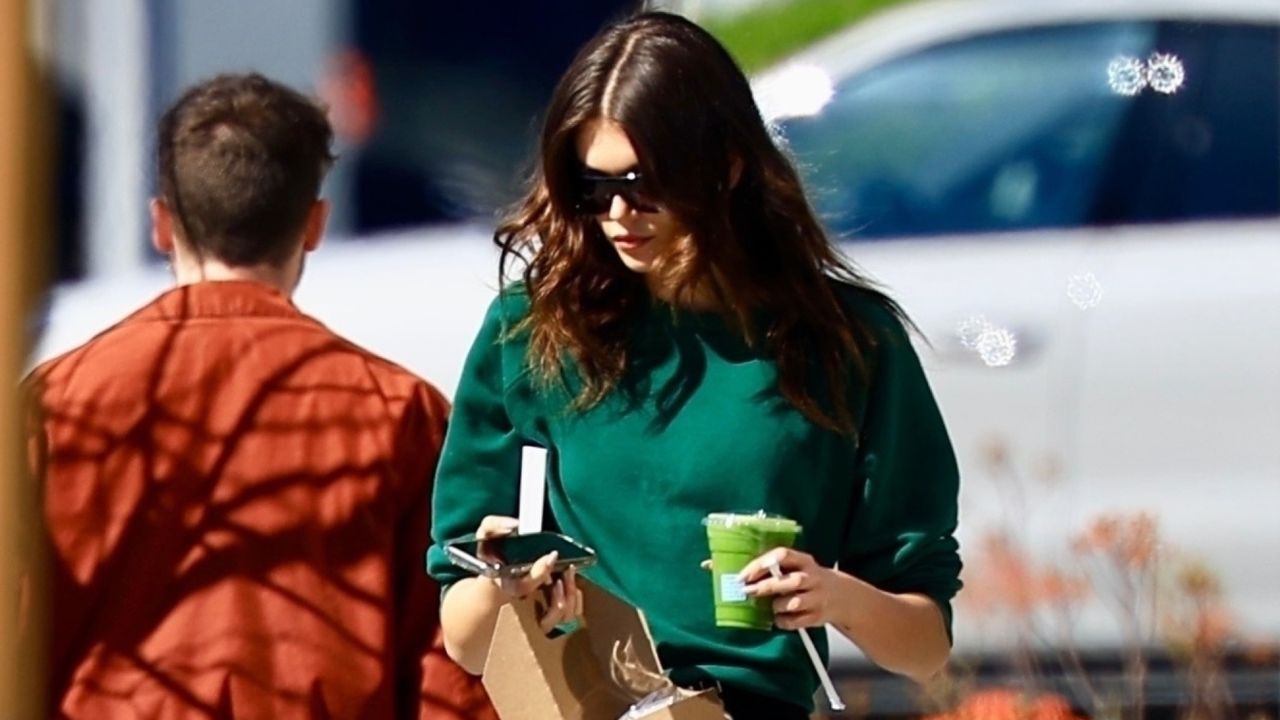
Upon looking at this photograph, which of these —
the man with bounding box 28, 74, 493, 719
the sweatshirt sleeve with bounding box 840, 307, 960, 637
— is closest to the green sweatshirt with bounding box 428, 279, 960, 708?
the sweatshirt sleeve with bounding box 840, 307, 960, 637

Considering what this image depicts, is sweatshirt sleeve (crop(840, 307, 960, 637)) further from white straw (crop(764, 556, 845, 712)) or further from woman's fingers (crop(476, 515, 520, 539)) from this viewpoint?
woman's fingers (crop(476, 515, 520, 539))

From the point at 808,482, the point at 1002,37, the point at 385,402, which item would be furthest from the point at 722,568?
the point at 1002,37

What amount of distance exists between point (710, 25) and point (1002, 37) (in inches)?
20.9

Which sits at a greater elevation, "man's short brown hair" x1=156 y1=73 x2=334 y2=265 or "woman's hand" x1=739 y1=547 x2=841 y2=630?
"man's short brown hair" x1=156 y1=73 x2=334 y2=265

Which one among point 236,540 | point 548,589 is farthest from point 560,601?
point 236,540

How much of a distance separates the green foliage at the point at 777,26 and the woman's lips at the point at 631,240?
5.33 feet

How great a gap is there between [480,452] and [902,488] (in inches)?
15.7

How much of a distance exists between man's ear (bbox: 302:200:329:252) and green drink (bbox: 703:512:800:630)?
88 cm

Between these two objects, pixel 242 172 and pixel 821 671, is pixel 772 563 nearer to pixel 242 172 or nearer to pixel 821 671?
pixel 821 671

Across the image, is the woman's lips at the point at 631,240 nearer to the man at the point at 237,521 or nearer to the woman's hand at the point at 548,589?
the woman's hand at the point at 548,589

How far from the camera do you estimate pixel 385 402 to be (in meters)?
2.77

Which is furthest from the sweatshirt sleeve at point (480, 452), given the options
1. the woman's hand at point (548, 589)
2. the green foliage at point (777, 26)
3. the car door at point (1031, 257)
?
the car door at point (1031, 257)

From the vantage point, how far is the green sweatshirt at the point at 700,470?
2.31m

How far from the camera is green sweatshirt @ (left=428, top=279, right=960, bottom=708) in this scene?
2.31 m
